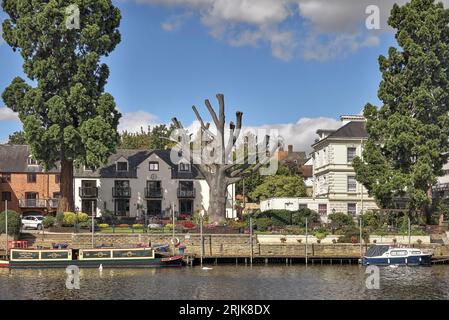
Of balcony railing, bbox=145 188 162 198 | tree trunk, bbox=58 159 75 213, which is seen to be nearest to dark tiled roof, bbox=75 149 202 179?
balcony railing, bbox=145 188 162 198

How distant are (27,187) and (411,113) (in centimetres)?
4819

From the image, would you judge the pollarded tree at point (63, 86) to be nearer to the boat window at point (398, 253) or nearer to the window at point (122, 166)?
the window at point (122, 166)

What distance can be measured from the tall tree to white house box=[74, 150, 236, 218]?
27.1 metres

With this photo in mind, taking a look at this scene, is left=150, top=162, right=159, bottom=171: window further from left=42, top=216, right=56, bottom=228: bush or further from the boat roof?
the boat roof

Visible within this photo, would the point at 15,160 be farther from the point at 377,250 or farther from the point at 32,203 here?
the point at 377,250

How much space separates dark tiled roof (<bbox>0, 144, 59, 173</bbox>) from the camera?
96.1 meters

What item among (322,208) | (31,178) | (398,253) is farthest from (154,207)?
(398,253)

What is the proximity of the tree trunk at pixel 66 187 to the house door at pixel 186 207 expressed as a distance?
19.9 m

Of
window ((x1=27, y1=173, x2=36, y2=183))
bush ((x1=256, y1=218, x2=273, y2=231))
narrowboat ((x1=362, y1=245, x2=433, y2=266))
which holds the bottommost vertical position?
narrowboat ((x1=362, y1=245, x2=433, y2=266))

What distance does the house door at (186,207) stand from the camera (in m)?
98.4

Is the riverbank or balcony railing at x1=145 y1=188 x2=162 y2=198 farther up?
balcony railing at x1=145 y1=188 x2=162 y2=198

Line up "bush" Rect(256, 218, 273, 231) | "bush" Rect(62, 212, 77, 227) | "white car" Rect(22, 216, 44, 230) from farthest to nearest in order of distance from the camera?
"white car" Rect(22, 216, 44, 230) < "bush" Rect(256, 218, 273, 231) < "bush" Rect(62, 212, 77, 227)

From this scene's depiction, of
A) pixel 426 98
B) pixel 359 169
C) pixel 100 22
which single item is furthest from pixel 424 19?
pixel 100 22

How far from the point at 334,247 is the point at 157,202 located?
32.4m
